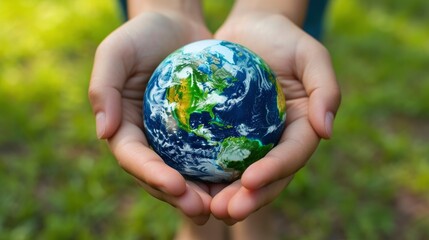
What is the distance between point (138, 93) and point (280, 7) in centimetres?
74

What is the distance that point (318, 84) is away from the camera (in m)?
2.18

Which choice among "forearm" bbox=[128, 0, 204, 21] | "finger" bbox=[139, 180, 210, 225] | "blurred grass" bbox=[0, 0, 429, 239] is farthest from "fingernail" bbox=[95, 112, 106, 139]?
"blurred grass" bbox=[0, 0, 429, 239]

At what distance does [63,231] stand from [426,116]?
7.62ft

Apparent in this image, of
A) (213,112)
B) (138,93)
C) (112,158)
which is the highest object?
(213,112)

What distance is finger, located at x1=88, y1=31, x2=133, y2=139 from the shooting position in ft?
6.93

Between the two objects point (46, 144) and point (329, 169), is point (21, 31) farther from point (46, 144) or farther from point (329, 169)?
point (329, 169)

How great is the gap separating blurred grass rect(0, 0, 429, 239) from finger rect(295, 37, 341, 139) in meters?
0.95

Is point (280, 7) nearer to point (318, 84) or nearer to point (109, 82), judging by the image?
point (318, 84)

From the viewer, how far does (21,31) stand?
433 centimetres

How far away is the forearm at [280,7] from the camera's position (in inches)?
104

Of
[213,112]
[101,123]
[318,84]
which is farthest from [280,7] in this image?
[101,123]

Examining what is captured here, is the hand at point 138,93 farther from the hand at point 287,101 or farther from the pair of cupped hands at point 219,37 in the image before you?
the hand at point 287,101

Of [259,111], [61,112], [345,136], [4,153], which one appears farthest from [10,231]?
[345,136]

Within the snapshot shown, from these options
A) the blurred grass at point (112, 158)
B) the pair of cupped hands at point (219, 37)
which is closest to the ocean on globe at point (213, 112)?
the pair of cupped hands at point (219, 37)
